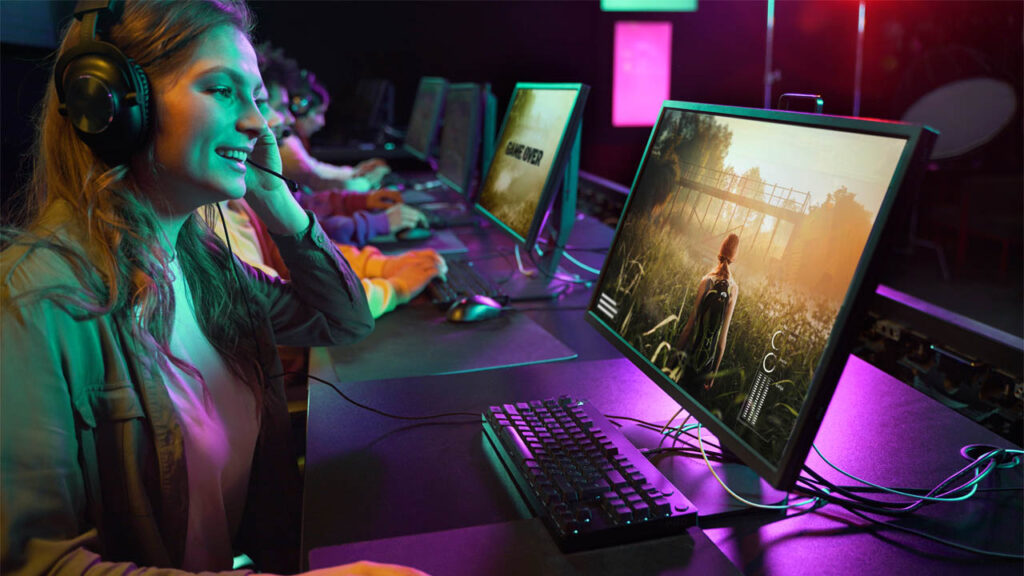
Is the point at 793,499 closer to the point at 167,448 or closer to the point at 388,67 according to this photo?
the point at 167,448

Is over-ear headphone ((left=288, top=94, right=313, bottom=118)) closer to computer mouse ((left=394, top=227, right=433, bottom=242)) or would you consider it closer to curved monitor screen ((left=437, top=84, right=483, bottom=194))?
curved monitor screen ((left=437, top=84, right=483, bottom=194))

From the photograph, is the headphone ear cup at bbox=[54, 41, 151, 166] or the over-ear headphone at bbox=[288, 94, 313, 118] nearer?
the headphone ear cup at bbox=[54, 41, 151, 166]

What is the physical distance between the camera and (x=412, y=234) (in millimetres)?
2170

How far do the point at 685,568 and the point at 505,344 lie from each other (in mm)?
673

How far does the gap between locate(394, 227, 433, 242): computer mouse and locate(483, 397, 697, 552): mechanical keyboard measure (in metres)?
1.25

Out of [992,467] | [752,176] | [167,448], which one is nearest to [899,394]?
[992,467]

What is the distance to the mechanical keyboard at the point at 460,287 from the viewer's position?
61.1 inches

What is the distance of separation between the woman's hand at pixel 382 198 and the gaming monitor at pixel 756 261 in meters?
1.52

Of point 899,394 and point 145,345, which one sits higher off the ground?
point 145,345

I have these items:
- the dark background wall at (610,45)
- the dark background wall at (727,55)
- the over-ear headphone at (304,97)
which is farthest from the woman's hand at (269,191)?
the dark background wall at (610,45)

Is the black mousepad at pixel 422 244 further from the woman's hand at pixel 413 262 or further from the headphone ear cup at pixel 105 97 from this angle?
the headphone ear cup at pixel 105 97

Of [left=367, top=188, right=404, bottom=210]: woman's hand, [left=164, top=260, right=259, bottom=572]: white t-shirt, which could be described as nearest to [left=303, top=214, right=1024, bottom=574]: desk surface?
[left=164, top=260, right=259, bottom=572]: white t-shirt

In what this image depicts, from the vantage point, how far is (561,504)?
0.74 meters

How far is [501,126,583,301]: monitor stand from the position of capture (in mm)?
1640
